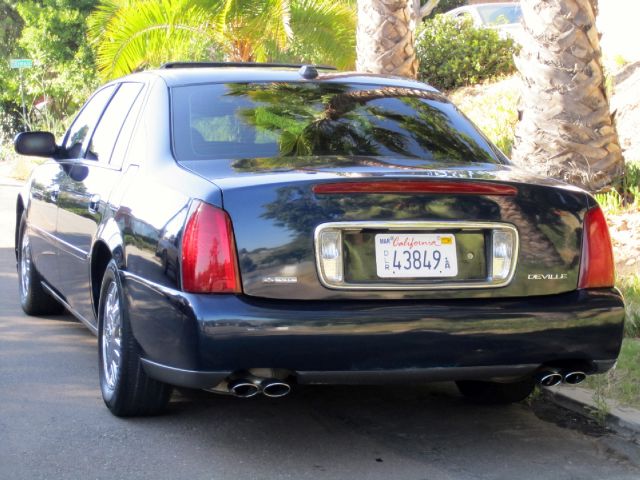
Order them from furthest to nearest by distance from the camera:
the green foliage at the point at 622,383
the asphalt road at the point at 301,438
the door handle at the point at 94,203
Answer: the door handle at the point at 94,203 < the green foliage at the point at 622,383 < the asphalt road at the point at 301,438

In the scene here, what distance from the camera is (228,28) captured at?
676 inches

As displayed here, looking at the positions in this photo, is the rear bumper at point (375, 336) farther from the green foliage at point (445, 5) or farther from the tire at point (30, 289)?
the green foliage at point (445, 5)

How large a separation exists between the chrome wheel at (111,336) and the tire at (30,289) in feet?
7.32

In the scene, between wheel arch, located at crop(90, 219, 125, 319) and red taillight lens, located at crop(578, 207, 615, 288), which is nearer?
red taillight lens, located at crop(578, 207, 615, 288)

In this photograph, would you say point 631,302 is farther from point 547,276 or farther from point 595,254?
point 547,276

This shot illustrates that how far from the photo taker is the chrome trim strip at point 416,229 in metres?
4.45

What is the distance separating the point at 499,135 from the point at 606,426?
830 cm

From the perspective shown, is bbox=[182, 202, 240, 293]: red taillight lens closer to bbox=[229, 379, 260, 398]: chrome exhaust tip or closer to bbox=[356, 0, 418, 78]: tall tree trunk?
bbox=[229, 379, 260, 398]: chrome exhaust tip

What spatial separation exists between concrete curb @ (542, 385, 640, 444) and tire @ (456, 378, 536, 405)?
6.5 inches

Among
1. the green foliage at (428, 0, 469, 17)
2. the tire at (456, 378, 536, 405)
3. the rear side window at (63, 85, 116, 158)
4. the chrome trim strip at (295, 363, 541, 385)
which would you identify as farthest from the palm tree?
the green foliage at (428, 0, 469, 17)

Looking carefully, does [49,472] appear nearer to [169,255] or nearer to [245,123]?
[169,255]

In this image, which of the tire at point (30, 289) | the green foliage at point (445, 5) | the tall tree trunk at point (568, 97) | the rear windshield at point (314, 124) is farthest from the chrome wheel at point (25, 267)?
the green foliage at point (445, 5)

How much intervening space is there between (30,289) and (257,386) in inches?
152

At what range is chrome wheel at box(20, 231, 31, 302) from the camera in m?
7.87
